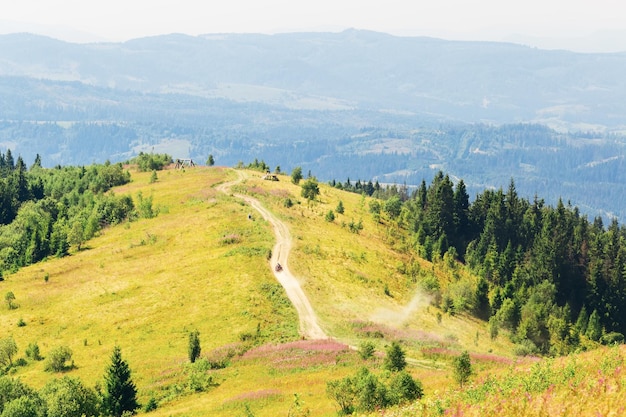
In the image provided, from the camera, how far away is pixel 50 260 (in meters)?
114

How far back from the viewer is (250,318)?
7125cm

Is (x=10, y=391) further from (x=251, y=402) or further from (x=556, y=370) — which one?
(x=556, y=370)

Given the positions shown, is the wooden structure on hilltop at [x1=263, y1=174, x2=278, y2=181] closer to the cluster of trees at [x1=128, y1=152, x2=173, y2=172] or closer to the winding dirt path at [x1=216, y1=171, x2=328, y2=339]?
the winding dirt path at [x1=216, y1=171, x2=328, y2=339]

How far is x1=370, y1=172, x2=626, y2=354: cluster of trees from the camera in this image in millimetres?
95812

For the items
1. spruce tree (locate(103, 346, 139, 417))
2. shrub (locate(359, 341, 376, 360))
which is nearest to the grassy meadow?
shrub (locate(359, 341, 376, 360))

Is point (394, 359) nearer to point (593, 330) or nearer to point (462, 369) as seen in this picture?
point (462, 369)

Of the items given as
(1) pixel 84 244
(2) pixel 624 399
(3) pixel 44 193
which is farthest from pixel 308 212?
(2) pixel 624 399

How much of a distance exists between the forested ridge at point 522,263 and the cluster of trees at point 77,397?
51.3 m

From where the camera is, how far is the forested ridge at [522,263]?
95375 mm

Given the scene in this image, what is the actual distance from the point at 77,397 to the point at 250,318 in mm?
25100

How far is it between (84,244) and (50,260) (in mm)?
7416

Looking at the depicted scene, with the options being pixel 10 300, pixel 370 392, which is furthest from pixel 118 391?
pixel 10 300

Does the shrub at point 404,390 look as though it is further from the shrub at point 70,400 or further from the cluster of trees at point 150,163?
the cluster of trees at point 150,163

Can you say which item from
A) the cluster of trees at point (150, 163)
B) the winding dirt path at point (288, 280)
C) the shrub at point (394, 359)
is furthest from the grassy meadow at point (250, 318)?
the cluster of trees at point (150, 163)
